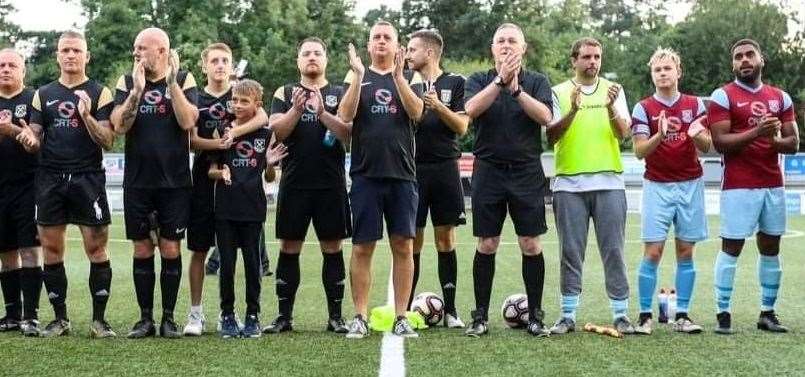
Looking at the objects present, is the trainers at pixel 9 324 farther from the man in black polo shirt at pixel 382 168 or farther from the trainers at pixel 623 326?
the trainers at pixel 623 326

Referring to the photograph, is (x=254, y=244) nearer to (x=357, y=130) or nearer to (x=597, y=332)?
(x=357, y=130)

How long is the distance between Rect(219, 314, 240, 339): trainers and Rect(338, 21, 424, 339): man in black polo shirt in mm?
823

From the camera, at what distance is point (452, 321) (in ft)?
27.2

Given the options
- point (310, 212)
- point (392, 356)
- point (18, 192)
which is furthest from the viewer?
point (18, 192)

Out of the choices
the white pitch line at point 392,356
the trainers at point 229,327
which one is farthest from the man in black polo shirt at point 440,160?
the trainers at point 229,327

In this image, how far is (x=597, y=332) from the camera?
7734 millimetres

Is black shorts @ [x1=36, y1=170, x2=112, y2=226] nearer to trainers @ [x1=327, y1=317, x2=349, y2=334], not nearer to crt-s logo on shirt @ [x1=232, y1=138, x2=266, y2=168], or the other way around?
crt-s logo on shirt @ [x1=232, y1=138, x2=266, y2=168]

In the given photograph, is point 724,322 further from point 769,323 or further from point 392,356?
point 392,356

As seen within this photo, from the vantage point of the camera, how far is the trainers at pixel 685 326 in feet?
25.6

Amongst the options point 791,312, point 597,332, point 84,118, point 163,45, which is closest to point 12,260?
point 84,118

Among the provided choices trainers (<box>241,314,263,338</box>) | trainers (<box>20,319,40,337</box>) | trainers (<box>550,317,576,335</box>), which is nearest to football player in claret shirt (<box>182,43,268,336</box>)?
trainers (<box>241,314,263,338</box>)

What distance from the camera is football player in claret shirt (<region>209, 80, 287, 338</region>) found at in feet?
25.1

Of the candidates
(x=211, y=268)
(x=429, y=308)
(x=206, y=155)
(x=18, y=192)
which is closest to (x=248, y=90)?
(x=206, y=155)

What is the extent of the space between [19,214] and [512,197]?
374 centimetres
